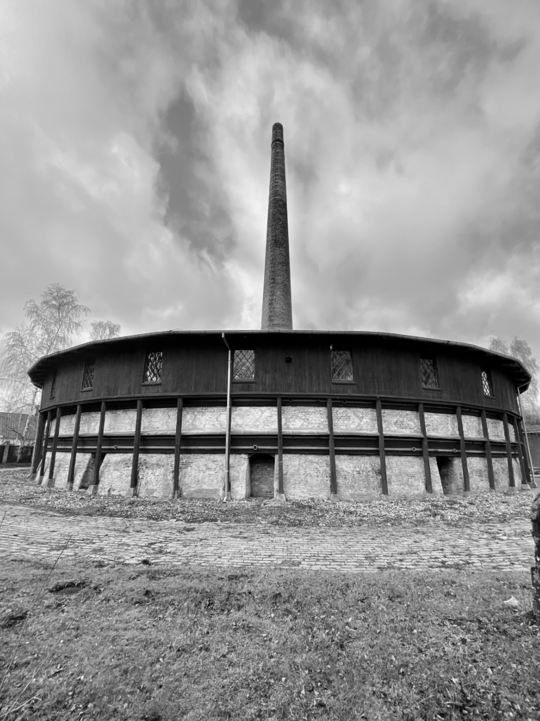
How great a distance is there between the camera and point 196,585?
180 inches

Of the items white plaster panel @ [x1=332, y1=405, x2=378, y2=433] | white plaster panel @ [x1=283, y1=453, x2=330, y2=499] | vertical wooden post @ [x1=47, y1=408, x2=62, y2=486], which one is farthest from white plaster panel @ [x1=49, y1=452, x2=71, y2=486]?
white plaster panel @ [x1=332, y1=405, x2=378, y2=433]

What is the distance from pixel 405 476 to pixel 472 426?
4.41m

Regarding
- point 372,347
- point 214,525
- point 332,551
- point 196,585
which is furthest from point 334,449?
point 196,585

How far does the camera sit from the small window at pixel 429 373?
1448 cm

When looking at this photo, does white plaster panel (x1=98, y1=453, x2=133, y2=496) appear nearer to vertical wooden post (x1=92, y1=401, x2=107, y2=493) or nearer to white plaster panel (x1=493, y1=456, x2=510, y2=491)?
vertical wooden post (x1=92, y1=401, x2=107, y2=493)

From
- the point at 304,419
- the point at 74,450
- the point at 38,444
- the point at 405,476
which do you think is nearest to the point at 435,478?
the point at 405,476

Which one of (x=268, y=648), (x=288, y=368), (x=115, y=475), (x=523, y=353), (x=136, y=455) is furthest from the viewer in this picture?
(x=523, y=353)

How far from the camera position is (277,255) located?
68.0 ft

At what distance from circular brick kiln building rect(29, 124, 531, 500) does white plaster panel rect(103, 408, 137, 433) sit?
2.0 inches

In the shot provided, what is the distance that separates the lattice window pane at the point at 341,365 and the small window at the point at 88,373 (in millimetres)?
10615

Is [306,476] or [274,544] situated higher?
[306,476]

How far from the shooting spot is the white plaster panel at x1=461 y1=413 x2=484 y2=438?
47.8 feet

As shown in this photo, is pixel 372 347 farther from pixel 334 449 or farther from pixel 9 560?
pixel 9 560

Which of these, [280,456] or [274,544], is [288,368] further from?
[274,544]
